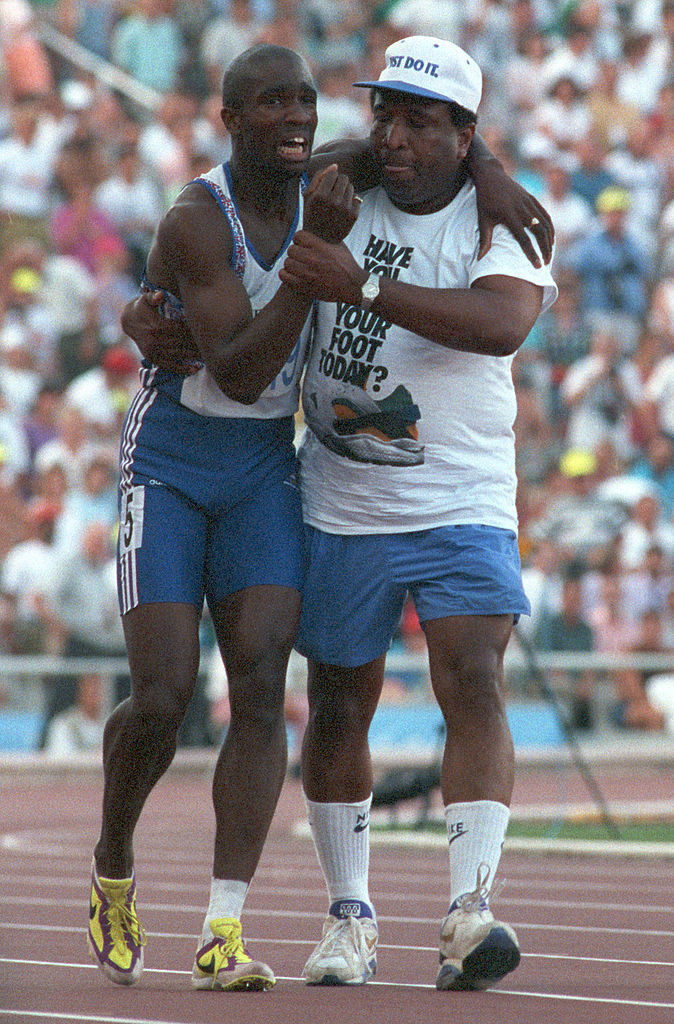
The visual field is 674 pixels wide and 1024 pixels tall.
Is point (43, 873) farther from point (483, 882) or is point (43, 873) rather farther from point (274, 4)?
point (274, 4)

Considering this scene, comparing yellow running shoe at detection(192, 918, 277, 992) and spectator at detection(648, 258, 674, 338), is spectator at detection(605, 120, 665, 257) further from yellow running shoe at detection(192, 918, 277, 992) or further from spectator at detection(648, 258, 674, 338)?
yellow running shoe at detection(192, 918, 277, 992)

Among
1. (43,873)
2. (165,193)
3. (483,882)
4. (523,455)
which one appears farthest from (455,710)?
(165,193)

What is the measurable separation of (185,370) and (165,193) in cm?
1325

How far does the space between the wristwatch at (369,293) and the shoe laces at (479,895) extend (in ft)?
4.73

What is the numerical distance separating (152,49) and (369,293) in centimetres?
1567

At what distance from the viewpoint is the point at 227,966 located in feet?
17.6

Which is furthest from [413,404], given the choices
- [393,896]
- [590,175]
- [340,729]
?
[590,175]

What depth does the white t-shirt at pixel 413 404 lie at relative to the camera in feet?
18.7

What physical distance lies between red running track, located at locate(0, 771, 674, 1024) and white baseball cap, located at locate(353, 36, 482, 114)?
2308 mm

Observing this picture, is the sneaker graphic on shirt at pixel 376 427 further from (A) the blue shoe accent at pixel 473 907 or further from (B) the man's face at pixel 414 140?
(A) the blue shoe accent at pixel 473 907

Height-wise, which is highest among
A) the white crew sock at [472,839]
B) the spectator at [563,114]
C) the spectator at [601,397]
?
the spectator at [563,114]

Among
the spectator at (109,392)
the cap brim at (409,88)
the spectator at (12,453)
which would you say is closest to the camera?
the cap brim at (409,88)

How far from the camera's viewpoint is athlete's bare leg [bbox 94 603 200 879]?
5.43 metres

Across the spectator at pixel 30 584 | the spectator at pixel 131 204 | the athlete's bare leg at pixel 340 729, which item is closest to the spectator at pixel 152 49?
the spectator at pixel 131 204
